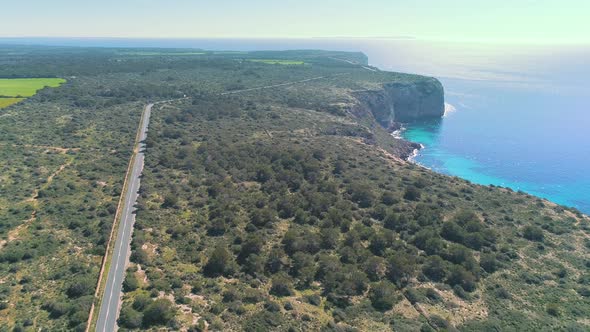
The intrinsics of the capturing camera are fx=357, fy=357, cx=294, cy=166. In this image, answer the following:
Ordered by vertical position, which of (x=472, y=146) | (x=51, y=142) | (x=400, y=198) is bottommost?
(x=472, y=146)

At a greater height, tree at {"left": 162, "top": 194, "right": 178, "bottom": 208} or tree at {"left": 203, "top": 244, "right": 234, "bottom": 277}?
tree at {"left": 162, "top": 194, "right": 178, "bottom": 208}

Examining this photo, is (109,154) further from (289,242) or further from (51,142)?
(289,242)

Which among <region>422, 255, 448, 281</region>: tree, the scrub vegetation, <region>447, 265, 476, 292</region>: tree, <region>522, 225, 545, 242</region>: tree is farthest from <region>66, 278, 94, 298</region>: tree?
<region>522, 225, 545, 242</region>: tree

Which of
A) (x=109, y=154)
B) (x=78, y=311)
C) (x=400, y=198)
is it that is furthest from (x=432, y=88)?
(x=78, y=311)

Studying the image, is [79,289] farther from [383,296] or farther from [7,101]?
[7,101]

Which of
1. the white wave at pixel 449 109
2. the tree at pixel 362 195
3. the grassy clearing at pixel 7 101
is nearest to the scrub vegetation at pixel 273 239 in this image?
the tree at pixel 362 195

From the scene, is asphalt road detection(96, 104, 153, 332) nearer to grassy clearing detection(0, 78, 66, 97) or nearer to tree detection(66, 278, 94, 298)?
tree detection(66, 278, 94, 298)
